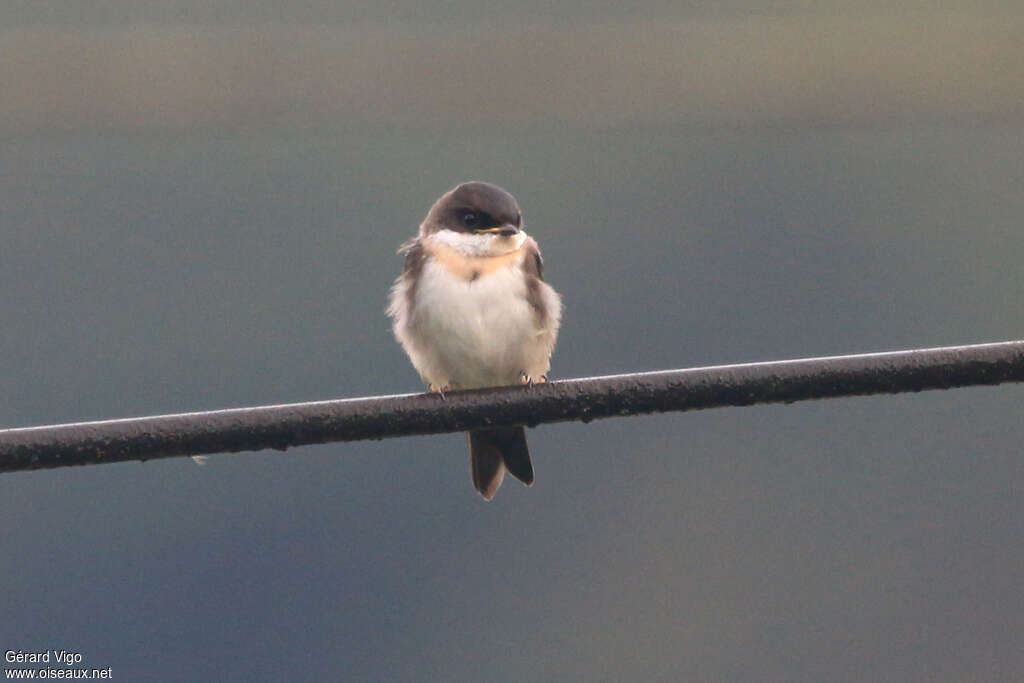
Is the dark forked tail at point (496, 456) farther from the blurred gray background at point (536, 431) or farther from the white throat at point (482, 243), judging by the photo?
the blurred gray background at point (536, 431)

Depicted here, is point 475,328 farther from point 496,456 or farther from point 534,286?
point 496,456

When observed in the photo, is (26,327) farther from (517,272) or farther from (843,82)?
(517,272)

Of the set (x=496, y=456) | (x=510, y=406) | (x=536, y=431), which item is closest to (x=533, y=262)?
(x=496, y=456)

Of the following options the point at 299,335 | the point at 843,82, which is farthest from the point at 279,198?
the point at 843,82

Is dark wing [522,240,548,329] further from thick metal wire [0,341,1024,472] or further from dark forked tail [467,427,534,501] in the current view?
thick metal wire [0,341,1024,472]

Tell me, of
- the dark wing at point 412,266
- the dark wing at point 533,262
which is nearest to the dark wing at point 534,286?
the dark wing at point 533,262

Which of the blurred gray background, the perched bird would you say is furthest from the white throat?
the blurred gray background
